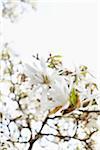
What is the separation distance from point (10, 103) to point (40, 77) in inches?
26.3

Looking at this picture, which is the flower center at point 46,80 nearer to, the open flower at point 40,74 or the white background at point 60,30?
the open flower at point 40,74

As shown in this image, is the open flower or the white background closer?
the open flower

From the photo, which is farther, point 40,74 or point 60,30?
point 60,30

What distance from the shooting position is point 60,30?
1200 millimetres

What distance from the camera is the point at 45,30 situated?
1.21 metres

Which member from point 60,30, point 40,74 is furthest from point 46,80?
point 60,30

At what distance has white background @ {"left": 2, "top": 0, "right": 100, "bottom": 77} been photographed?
118 cm

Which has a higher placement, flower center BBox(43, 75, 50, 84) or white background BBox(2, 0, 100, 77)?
white background BBox(2, 0, 100, 77)

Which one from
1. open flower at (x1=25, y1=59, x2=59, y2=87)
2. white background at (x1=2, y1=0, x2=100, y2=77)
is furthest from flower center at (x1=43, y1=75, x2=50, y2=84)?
white background at (x1=2, y1=0, x2=100, y2=77)

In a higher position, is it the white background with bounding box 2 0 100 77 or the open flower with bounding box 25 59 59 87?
the white background with bounding box 2 0 100 77

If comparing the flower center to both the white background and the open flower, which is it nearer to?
the open flower

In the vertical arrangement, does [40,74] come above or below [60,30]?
below

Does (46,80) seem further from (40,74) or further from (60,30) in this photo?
(60,30)

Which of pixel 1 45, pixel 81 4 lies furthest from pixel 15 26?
pixel 81 4
